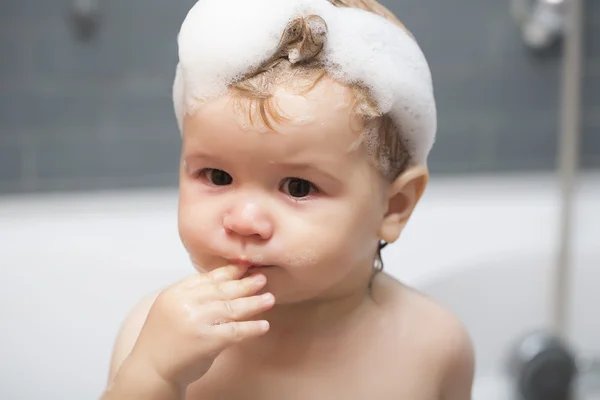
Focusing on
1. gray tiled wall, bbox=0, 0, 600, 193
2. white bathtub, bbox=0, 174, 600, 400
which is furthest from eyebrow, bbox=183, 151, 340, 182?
gray tiled wall, bbox=0, 0, 600, 193

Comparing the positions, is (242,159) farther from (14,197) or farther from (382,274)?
(14,197)

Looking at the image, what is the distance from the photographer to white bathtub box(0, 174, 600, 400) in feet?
3.94

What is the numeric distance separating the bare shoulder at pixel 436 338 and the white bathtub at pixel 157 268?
410 millimetres

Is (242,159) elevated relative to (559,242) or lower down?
lower down

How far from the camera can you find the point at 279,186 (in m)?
0.58

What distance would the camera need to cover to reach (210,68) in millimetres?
594

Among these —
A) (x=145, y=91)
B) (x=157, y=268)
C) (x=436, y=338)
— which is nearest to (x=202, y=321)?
(x=436, y=338)

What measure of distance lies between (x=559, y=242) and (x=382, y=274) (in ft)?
2.20

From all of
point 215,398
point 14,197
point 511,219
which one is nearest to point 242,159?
point 215,398

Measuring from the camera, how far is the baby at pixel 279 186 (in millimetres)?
571

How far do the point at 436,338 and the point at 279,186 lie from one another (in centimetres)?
25

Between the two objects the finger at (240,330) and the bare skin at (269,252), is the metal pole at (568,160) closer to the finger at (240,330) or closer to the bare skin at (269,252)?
the bare skin at (269,252)

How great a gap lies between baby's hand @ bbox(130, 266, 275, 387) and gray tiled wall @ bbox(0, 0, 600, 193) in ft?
2.95

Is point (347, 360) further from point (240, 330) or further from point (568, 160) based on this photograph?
point (568, 160)
